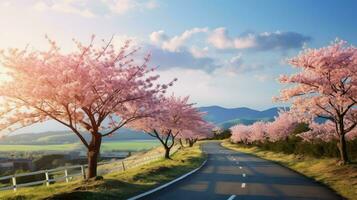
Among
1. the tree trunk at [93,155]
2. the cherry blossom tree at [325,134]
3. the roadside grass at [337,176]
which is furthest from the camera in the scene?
the cherry blossom tree at [325,134]

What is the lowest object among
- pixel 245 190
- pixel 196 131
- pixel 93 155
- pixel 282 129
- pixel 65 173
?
pixel 245 190

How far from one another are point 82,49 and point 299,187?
12.2m

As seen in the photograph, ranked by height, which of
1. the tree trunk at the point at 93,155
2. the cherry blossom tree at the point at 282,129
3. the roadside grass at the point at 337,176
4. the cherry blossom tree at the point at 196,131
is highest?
the cherry blossom tree at the point at 196,131

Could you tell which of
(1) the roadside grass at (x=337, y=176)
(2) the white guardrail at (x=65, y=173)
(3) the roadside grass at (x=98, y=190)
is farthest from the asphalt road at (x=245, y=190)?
(2) the white guardrail at (x=65, y=173)

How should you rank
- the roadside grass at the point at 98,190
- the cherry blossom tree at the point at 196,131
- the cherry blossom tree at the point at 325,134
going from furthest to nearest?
the cherry blossom tree at the point at 196,131
the cherry blossom tree at the point at 325,134
the roadside grass at the point at 98,190

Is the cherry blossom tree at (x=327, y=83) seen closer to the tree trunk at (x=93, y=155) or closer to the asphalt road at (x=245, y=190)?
the asphalt road at (x=245, y=190)

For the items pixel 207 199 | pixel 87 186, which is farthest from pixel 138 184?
pixel 207 199

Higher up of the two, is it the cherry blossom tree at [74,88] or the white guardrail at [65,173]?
the cherry blossom tree at [74,88]

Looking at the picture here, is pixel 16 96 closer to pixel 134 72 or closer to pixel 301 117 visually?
pixel 134 72

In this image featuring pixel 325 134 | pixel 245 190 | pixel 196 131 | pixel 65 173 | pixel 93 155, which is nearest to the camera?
pixel 245 190

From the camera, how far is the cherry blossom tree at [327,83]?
28500mm

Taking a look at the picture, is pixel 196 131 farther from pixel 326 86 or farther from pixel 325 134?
pixel 326 86

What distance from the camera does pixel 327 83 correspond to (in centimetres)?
2889

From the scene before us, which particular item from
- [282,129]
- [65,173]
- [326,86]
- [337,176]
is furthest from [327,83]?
[282,129]
